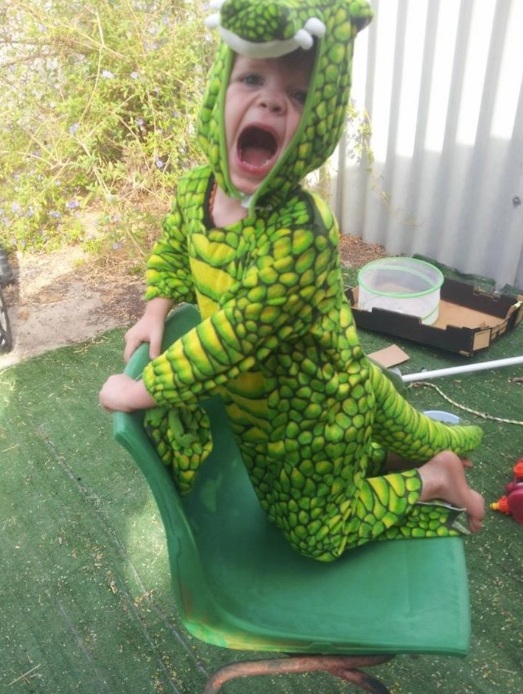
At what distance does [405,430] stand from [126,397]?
1.66ft

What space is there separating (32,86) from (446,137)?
6.61 feet

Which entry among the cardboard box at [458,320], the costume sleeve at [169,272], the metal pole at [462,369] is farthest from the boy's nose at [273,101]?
the cardboard box at [458,320]

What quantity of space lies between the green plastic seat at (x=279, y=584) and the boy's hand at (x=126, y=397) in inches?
0.8

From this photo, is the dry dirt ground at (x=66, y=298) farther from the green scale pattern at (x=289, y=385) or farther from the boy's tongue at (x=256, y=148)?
the boy's tongue at (x=256, y=148)

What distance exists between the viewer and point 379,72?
108 inches

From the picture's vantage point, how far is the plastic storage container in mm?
2422

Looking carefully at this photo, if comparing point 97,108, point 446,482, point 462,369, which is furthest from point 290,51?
point 97,108

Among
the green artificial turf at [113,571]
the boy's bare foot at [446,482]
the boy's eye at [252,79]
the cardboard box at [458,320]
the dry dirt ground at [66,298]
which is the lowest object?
the green artificial turf at [113,571]

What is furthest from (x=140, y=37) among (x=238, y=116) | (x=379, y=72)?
(x=238, y=116)

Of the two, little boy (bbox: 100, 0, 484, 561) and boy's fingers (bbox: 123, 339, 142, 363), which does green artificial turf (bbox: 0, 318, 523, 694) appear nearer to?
little boy (bbox: 100, 0, 484, 561)

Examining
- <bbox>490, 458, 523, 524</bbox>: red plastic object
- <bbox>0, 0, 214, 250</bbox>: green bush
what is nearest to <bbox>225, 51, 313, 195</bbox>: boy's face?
<bbox>490, 458, 523, 524</bbox>: red plastic object

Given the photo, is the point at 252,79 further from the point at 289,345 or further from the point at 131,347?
the point at 131,347

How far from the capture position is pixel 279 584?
3.45 ft

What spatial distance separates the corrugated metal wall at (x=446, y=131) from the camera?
2.39m
